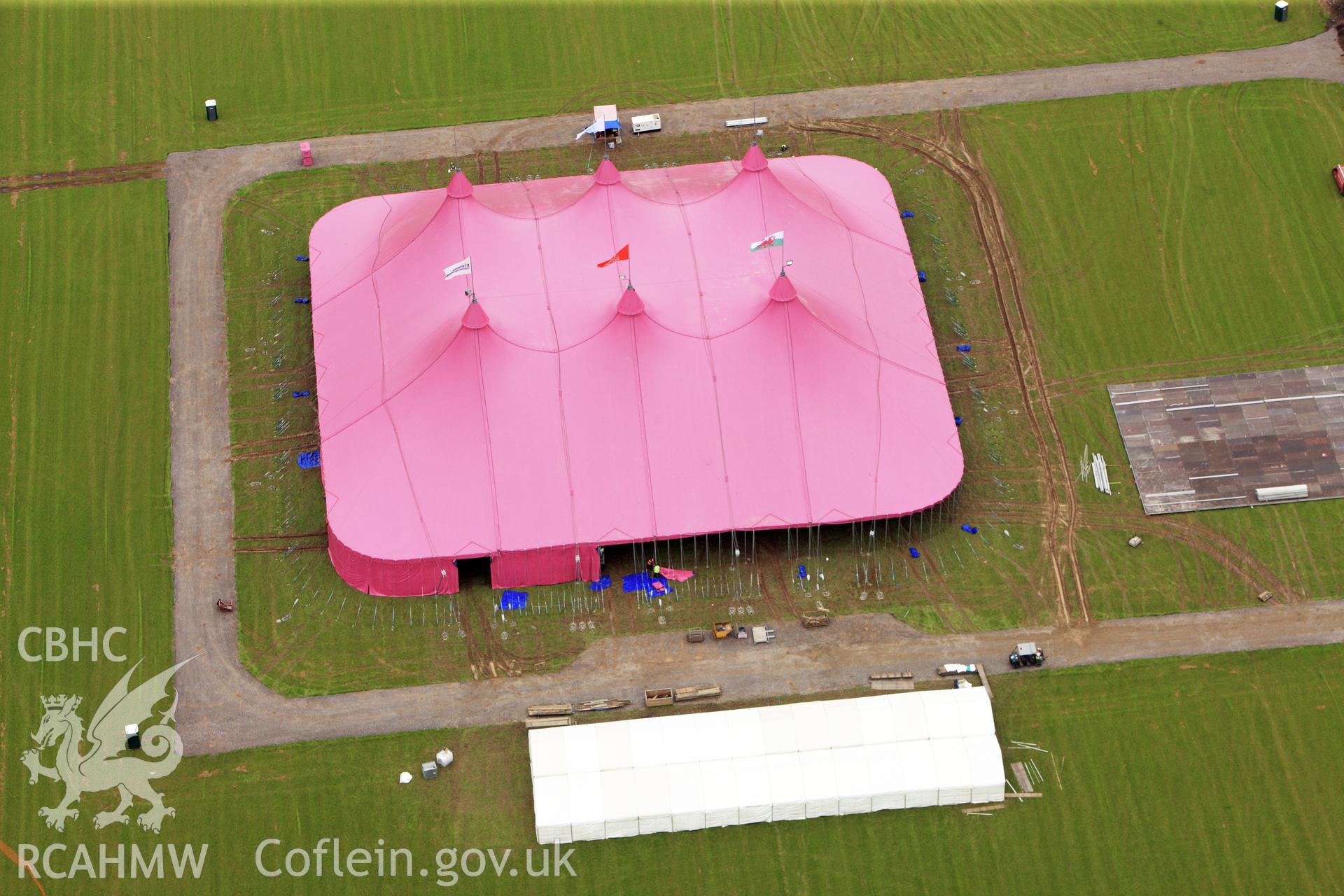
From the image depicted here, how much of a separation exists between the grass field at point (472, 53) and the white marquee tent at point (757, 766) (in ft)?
149

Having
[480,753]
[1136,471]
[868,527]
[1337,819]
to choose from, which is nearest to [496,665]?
[480,753]

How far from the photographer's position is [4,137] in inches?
3996

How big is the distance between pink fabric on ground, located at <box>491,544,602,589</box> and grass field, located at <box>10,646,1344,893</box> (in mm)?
8174

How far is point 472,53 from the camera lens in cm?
10488

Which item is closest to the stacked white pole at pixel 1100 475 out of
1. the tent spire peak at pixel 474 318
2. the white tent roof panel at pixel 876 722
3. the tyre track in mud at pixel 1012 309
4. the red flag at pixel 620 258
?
the tyre track in mud at pixel 1012 309

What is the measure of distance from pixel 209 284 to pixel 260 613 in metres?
23.5

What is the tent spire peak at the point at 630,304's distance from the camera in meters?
83.9

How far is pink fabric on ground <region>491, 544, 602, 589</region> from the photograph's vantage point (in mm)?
82000

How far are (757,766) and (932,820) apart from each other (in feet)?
30.4

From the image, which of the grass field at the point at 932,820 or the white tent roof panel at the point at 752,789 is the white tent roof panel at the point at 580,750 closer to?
the grass field at the point at 932,820

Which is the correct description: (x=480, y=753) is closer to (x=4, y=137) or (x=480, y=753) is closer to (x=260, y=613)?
(x=260, y=613)

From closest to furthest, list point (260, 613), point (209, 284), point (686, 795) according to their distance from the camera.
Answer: point (686, 795) → point (260, 613) → point (209, 284)

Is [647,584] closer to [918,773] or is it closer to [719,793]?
[719,793]

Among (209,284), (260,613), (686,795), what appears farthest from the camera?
(209,284)
